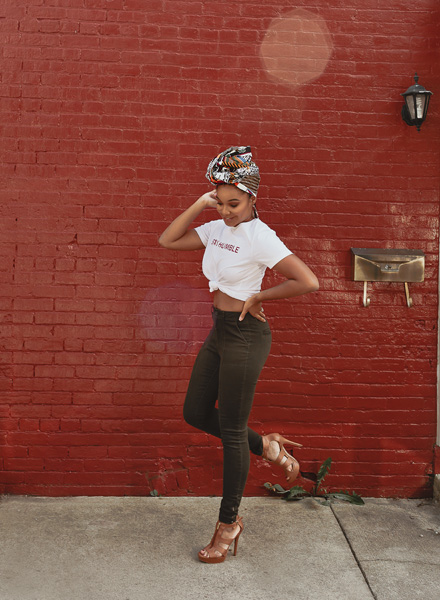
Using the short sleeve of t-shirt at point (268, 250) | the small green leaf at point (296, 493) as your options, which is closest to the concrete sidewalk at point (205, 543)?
the small green leaf at point (296, 493)

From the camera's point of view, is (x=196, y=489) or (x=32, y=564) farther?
(x=196, y=489)

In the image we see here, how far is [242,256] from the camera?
295 cm

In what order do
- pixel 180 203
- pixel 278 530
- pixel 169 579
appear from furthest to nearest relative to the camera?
1. pixel 180 203
2. pixel 278 530
3. pixel 169 579

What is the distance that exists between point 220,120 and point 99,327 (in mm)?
1565

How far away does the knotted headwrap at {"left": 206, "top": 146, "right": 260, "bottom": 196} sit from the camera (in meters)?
2.90

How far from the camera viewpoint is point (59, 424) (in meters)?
3.90

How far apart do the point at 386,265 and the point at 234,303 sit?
133 cm

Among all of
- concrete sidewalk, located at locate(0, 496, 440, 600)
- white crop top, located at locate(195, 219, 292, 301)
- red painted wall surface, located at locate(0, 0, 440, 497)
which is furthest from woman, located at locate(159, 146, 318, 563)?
red painted wall surface, located at locate(0, 0, 440, 497)

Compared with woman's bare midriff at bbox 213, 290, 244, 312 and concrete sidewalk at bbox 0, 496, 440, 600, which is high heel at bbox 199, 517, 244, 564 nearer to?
concrete sidewalk at bbox 0, 496, 440, 600

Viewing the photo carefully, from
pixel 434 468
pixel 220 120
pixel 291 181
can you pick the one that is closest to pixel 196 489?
pixel 434 468

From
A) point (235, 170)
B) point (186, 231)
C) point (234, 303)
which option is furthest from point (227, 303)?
point (235, 170)

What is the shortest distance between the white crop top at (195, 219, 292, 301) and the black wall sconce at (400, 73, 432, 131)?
59.1 inches

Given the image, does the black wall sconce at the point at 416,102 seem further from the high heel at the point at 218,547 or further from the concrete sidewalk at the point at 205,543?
the high heel at the point at 218,547

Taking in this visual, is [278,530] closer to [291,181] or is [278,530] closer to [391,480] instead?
[391,480]
